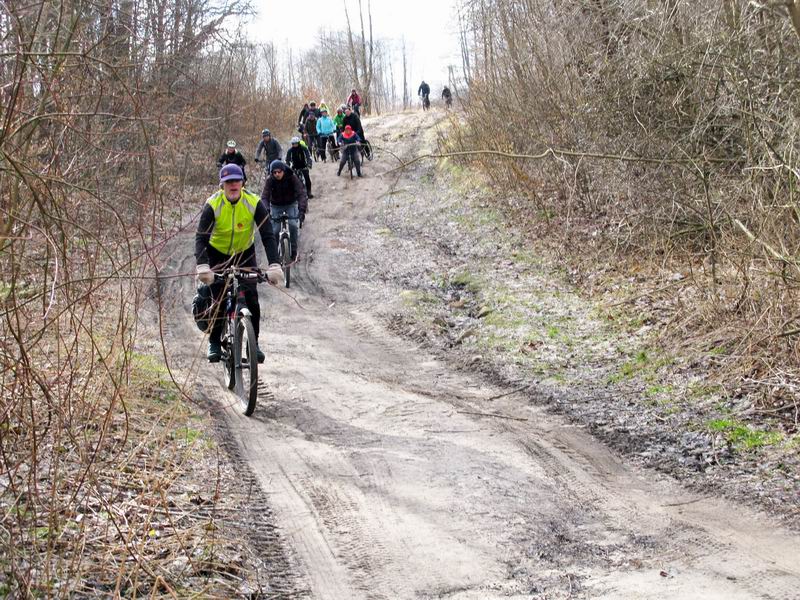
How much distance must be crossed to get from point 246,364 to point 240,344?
210 millimetres

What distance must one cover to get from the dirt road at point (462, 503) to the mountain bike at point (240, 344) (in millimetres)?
229

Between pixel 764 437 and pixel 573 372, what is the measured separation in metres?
2.60

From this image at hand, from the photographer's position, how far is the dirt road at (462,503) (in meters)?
4.39

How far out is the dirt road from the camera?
4.39m

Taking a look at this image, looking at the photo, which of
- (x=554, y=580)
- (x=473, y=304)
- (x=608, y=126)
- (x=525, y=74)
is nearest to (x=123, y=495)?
(x=554, y=580)

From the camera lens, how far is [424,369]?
30.7 ft

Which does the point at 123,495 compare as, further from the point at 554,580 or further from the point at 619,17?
the point at 619,17

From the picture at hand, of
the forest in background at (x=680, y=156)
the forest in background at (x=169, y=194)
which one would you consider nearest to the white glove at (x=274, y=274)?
the forest in background at (x=169, y=194)

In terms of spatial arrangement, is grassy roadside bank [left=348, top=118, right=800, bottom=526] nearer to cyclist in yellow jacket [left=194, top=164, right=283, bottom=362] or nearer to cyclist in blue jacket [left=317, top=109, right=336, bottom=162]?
cyclist in yellow jacket [left=194, top=164, right=283, bottom=362]

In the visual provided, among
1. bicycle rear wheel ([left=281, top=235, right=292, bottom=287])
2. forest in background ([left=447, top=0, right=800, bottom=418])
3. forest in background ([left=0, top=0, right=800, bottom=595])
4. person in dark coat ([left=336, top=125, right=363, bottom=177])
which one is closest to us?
forest in background ([left=0, top=0, right=800, bottom=595])

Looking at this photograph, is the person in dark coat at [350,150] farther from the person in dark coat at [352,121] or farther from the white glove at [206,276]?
the white glove at [206,276]

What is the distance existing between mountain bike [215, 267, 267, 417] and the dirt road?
0.75ft

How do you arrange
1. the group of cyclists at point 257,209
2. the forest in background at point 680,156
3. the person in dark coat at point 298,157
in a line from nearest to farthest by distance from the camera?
the group of cyclists at point 257,209
the forest in background at point 680,156
the person in dark coat at point 298,157

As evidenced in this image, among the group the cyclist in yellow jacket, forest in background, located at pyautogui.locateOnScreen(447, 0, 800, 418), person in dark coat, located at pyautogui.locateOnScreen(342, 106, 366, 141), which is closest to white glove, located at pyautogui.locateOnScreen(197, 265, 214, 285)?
the cyclist in yellow jacket
